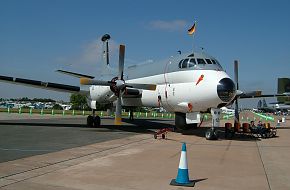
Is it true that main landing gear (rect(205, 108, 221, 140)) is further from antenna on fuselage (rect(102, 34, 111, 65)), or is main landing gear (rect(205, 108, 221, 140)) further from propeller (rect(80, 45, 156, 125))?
antenna on fuselage (rect(102, 34, 111, 65))

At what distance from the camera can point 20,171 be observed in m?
7.33

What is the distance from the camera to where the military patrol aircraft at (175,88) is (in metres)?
14.8

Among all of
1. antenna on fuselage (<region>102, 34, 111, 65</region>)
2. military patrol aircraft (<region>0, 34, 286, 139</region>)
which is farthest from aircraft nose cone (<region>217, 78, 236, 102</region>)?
antenna on fuselage (<region>102, 34, 111, 65</region>)

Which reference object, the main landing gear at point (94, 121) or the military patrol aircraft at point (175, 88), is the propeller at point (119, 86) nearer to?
the military patrol aircraft at point (175, 88)

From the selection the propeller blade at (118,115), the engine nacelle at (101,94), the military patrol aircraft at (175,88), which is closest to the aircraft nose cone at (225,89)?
the military patrol aircraft at (175,88)

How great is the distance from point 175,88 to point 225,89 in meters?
3.42

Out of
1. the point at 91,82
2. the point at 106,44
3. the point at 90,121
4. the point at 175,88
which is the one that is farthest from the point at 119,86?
the point at 106,44

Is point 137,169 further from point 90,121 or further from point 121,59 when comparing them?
point 90,121

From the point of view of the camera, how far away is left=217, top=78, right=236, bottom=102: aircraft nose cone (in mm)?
14211

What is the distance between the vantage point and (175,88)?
1697cm

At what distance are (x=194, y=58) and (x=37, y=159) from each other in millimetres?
10091

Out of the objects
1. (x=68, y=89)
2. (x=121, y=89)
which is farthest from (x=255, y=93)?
(x=68, y=89)

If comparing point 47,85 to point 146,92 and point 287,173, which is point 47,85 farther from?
point 287,173

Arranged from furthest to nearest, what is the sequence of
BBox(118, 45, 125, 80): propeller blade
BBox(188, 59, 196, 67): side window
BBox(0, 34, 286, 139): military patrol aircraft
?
1. BBox(118, 45, 125, 80): propeller blade
2. BBox(188, 59, 196, 67): side window
3. BBox(0, 34, 286, 139): military patrol aircraft
